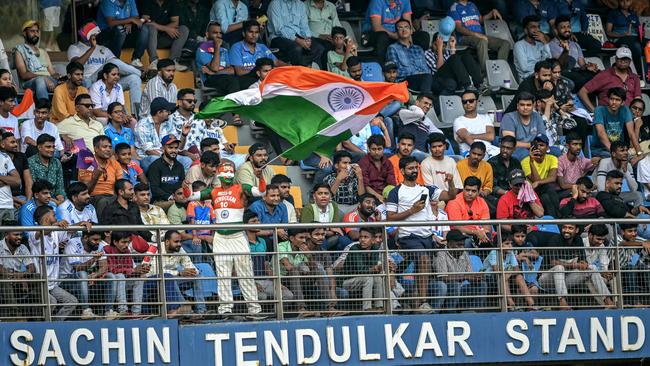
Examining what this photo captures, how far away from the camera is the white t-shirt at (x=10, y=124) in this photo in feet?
62.7

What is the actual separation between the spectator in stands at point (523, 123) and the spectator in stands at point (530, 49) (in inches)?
91.3

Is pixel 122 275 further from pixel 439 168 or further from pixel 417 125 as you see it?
pixel 417 125

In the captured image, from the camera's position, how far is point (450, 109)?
2298cm

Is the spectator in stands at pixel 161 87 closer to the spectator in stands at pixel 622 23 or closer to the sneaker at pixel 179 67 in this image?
the sneaker at pixel 179 67

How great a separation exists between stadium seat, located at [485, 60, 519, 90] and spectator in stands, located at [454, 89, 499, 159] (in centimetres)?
195

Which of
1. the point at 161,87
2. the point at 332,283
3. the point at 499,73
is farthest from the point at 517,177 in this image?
the point at 161,87

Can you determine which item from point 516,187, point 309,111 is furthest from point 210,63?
point 516,187

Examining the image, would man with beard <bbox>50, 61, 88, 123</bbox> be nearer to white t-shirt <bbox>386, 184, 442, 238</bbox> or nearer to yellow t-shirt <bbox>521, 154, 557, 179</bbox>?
white t-shirt <bbox>386, 184, 442, 238</bbox>

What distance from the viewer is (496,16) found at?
2495cm

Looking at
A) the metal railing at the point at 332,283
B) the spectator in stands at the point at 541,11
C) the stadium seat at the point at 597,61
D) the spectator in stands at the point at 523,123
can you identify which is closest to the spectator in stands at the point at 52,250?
the metal railing at the point at 332,283

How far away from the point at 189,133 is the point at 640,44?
850 centimetres

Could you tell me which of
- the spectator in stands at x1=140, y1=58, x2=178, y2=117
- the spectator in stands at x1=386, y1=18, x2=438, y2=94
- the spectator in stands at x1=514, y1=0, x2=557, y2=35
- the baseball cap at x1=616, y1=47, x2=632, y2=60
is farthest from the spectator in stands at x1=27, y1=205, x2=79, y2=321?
the spectator in stands at x1=514, y1=0, x2=557, y2=35

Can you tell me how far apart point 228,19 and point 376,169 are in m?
4.05

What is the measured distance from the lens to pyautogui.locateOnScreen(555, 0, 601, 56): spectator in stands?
25500 mm
